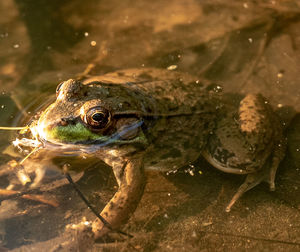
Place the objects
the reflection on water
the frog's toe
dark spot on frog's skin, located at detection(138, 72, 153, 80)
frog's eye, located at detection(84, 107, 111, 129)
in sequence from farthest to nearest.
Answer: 1. dark spot on frog's skin, located at detection(138, 72, 153, 80)
2. the reflection on water
3. the frog's toe
4. frog's eye, located at detection(84, 107, 111, 129)

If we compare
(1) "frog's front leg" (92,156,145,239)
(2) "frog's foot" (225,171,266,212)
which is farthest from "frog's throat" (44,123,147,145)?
(2) "frog's foot" (225,171,266,212)

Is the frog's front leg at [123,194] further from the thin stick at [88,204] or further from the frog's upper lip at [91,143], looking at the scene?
the frog's upper lip at [91,143]

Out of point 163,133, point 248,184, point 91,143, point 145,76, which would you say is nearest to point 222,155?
point 248,184

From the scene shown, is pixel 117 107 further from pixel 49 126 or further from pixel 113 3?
pixel 113 3

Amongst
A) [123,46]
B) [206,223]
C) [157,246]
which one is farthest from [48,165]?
[123,46]

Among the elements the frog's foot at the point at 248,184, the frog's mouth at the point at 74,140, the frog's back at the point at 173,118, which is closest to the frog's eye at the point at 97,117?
the frog's mouth at the point at 74,140

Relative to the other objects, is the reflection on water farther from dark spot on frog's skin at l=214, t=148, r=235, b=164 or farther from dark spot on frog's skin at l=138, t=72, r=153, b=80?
dark spot on frog's skin at l=138, t=72, r=153, b=80

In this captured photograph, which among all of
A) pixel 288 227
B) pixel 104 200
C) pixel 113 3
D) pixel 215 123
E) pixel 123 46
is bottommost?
pixel 288 227
